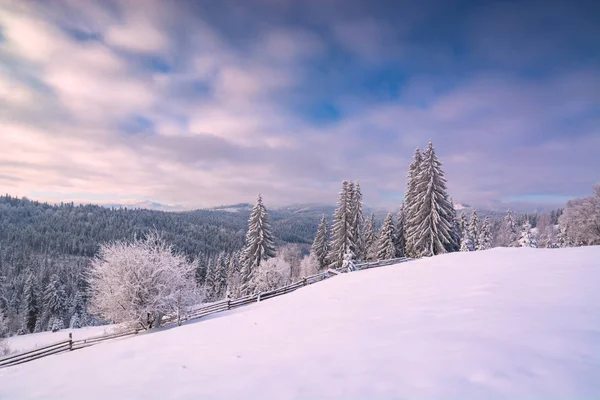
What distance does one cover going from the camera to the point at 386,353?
5871 millimetres

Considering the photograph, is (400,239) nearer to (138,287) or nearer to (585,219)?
(585,219)

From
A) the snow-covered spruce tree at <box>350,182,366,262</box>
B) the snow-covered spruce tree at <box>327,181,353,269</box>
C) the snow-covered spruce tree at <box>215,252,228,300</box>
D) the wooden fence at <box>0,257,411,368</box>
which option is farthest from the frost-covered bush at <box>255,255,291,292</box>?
the snow-covered spruce tree at <box>215,252,228,300</box>

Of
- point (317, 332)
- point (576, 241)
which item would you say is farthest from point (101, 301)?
point (576, 241)

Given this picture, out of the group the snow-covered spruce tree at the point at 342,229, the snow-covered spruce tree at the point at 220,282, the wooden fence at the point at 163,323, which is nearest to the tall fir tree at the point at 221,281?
the snow-covered spruce tree at the point at 220,282

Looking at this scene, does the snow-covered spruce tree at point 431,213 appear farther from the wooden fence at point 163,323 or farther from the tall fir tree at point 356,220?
the wooden fence at point 163,323

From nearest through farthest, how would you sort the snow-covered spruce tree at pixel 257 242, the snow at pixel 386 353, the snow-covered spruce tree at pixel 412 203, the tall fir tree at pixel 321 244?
the snow at pixel 386 353 → the snow-covered spruce tree at pixel 412 203 → the snow-covered spruce tree at pixel 257 242 → the tall fir tree at pixel 321 244

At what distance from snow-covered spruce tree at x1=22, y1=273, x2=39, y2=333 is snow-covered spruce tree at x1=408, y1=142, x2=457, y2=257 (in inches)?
3187

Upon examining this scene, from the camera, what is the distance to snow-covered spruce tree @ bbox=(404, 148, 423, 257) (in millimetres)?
32594

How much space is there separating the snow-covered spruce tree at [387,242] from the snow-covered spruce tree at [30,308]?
7635cm

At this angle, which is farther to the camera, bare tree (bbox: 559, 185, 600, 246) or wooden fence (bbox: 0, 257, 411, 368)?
bare tree (bbox: 559, 185, 600, 246)

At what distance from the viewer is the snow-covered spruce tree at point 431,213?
101ft

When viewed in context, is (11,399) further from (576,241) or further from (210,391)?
(576,241)

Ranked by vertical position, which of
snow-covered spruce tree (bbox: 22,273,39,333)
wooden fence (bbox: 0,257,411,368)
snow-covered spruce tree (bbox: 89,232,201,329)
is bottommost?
snow-covered spruce tree (bbox: 22,273,39,333)

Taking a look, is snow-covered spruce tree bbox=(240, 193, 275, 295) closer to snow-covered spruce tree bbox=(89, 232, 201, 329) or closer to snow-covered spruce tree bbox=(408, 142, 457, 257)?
snow-covered spruce tree bbox=(89, 232, 201, 329)
